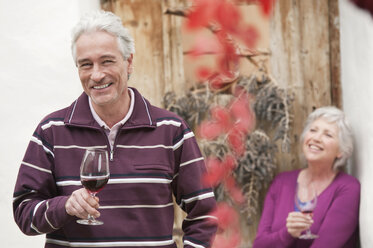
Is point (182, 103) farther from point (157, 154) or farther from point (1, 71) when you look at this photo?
point (157, 154)

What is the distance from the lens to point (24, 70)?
9.37 ft

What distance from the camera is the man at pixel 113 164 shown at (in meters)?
1.73

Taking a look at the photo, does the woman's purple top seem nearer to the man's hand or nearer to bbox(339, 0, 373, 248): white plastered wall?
bbox(339, 0, 373, 248): white plastered wall

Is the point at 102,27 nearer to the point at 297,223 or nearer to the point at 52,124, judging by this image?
the point at 52,124

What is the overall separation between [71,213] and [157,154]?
1.07ft

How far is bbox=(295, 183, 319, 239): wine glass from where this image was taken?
8.34ft

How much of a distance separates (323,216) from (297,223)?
22cm

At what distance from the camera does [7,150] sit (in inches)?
112

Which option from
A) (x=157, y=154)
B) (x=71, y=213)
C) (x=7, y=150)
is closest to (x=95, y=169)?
(x=71, y=213)

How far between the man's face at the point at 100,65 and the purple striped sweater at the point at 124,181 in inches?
3.9

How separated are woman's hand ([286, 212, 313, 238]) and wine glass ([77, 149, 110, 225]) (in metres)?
1.24

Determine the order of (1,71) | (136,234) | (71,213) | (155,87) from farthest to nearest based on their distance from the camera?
(155,87), (1,71), (136,234), (71,213)

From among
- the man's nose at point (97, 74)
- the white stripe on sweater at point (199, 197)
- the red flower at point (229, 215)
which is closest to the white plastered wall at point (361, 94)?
the red flower at point (229, 215)

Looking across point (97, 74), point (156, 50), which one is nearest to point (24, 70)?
point (156, 50)
